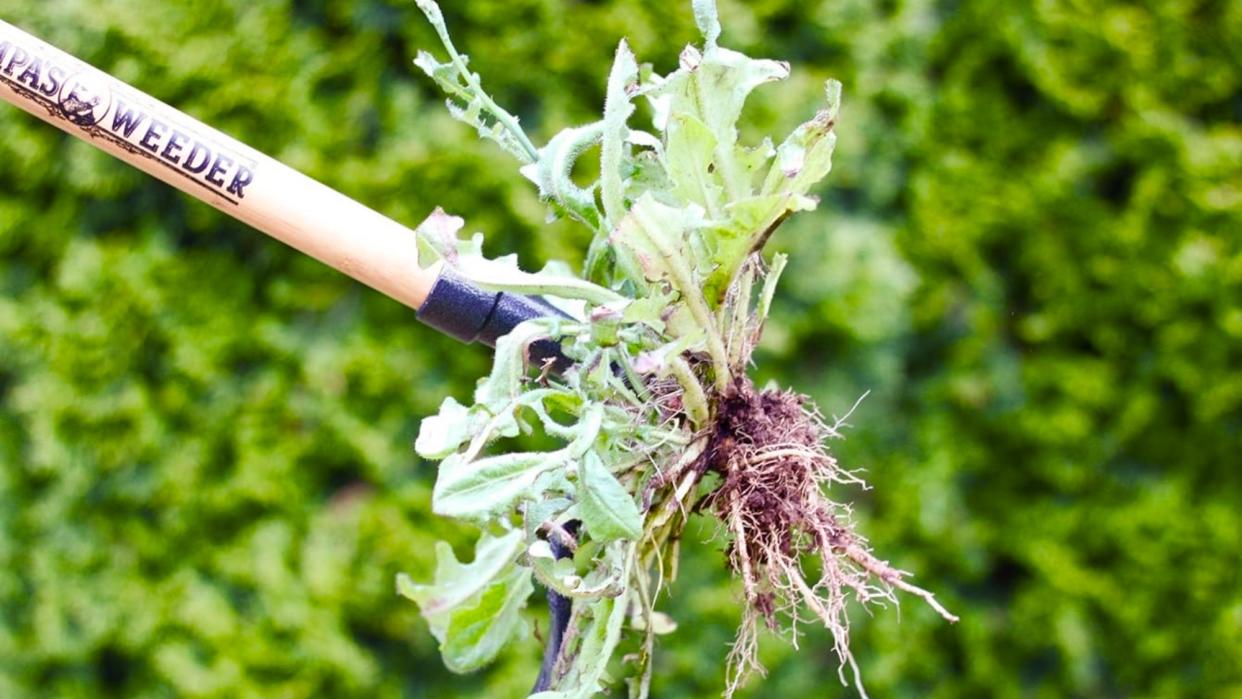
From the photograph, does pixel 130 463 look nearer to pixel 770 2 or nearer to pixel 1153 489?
pixel 770 2

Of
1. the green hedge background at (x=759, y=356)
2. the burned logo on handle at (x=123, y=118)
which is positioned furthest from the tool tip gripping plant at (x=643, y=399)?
the green hedge background at (x=759, y=356)

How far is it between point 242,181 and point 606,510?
44 centimetres

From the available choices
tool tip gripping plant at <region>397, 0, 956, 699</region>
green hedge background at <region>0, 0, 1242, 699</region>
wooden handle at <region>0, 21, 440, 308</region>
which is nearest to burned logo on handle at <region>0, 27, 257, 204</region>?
wooden handle at <region>0, 21, 440, 308</region>

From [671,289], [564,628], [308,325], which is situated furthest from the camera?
[308,325]

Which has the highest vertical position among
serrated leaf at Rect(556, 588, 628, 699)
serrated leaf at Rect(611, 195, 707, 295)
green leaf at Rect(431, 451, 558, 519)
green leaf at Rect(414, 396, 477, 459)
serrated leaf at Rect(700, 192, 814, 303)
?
serrated leaf at Rect(700, 192, 814, 303)

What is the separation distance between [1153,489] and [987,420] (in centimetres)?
30

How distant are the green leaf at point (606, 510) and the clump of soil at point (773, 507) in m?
0.15

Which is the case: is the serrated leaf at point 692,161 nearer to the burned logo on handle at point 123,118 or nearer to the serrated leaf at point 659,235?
the serrated leaf at point 659,235

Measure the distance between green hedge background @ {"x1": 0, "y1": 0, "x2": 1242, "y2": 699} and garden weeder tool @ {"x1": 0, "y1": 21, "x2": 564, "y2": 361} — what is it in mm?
854

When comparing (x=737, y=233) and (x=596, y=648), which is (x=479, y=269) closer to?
(x=737, y=233)

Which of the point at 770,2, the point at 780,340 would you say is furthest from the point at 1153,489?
the point at 770,2

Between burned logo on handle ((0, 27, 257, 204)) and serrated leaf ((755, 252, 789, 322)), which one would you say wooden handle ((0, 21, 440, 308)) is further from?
serrated leaf ((755, 252, 789, 322))

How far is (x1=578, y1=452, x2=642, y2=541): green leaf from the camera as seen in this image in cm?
77

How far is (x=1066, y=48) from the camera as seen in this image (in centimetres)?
183
